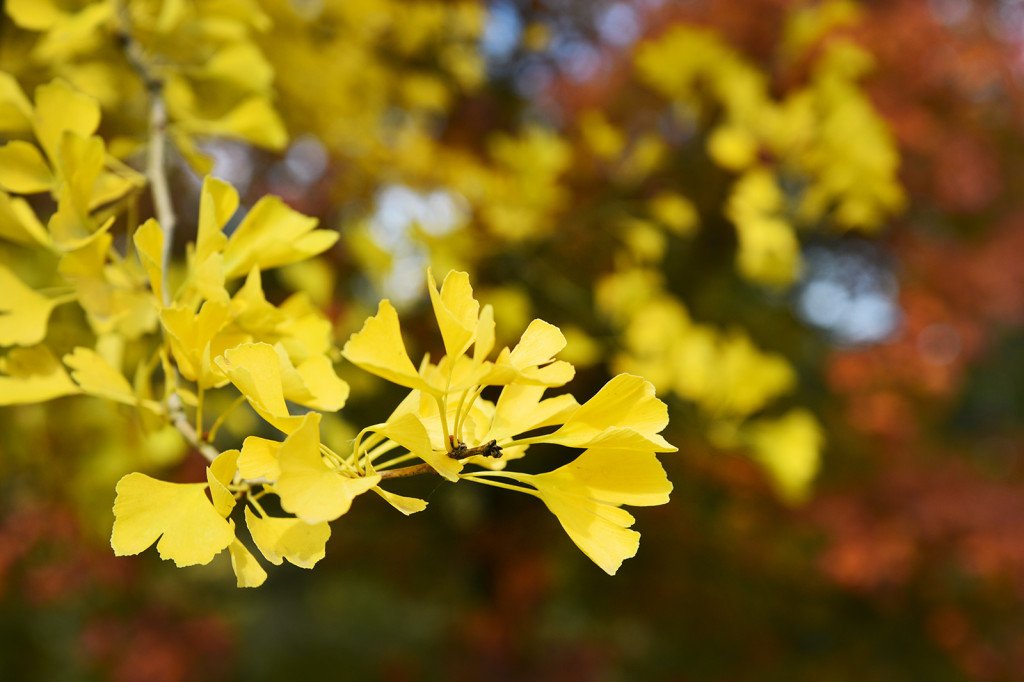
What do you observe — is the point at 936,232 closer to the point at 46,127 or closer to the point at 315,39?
the point at 315,39

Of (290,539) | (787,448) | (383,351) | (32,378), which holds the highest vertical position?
(383,351)

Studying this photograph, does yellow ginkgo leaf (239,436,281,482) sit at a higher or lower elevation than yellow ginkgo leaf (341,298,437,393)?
lower

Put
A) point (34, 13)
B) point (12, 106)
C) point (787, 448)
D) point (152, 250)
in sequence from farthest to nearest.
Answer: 1. point (787, 448)
2. point (34, 13)
3. point (12, 106)
4. point (152, 250)

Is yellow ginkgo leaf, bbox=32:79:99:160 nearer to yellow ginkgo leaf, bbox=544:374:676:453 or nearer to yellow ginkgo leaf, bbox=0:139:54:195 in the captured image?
yellow ginkgo leaf, bbox=0:139:54:195

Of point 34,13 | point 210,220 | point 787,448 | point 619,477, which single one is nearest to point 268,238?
point 210,220

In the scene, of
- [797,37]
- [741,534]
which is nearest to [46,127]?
[797,37]

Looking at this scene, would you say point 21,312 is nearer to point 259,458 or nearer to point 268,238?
point 268,238

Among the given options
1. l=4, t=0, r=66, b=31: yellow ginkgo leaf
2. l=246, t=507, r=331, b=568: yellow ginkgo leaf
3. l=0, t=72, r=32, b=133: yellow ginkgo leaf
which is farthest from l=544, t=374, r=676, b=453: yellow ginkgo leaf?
l=4, t=0, r=66, b=31: yellow ginkgo leaf
